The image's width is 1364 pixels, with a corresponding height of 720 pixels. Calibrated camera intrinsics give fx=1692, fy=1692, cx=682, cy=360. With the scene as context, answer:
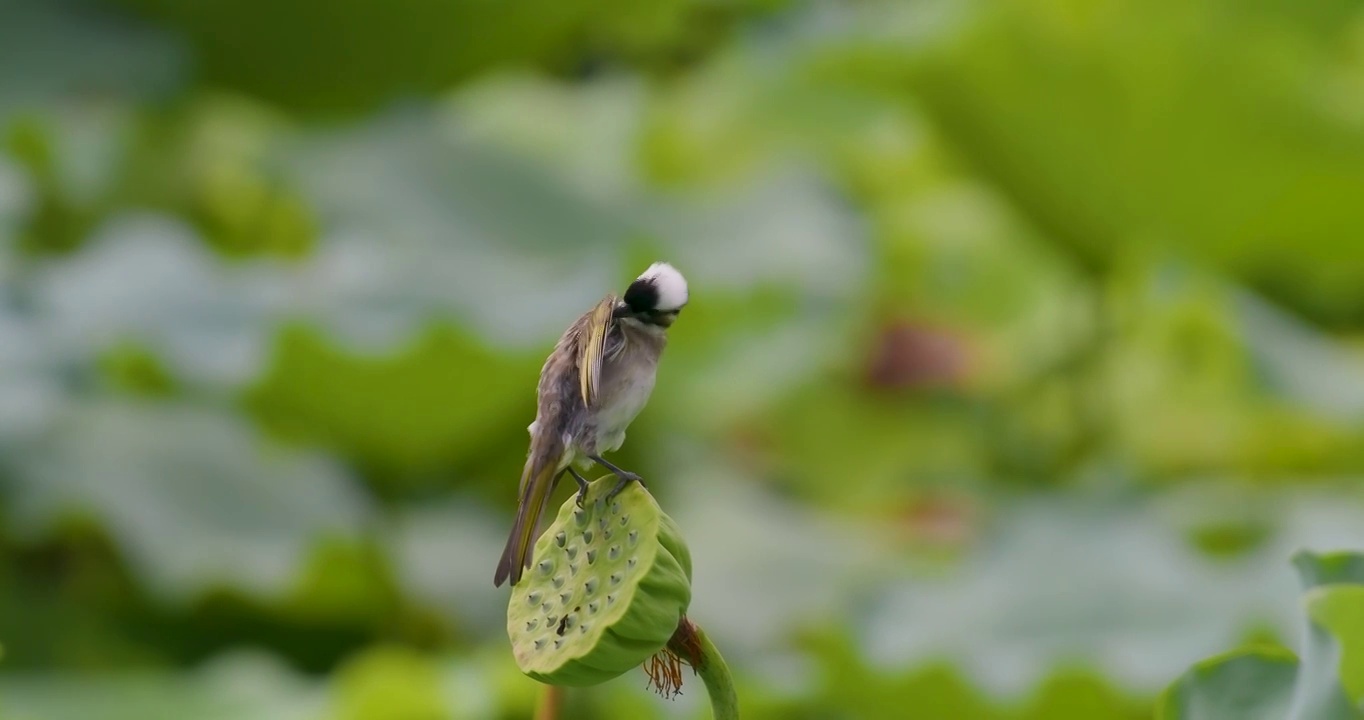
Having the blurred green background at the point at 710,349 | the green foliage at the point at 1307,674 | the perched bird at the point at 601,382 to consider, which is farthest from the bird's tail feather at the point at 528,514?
the blurred green background at the point at 710,349

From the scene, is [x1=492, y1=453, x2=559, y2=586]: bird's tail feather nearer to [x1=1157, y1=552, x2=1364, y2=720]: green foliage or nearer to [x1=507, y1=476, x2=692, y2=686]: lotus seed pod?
[x1=507, y1=476, x2=692, y2=686]: lotus seed pod

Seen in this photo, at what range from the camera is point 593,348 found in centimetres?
36

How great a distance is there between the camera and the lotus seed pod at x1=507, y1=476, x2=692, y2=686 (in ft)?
1.07

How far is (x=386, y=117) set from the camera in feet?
5.78

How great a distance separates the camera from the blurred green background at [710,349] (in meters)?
1.19

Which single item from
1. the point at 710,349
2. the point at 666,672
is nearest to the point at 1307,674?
the point at 666,672

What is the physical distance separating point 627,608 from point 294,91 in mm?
1454

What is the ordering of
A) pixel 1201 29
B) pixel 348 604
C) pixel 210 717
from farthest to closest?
pixel 1201 29 < pixel 348 604 < pixel 210 717

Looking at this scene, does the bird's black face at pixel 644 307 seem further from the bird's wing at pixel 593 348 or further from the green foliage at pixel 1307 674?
the green foliage at pixel 1307 674

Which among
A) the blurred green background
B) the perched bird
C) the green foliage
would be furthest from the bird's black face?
the blurred green background

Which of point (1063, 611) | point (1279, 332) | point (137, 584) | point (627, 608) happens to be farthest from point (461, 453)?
point (627, 608)

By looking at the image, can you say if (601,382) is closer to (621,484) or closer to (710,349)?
(621,484)

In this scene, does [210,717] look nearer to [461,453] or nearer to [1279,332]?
Answer: [461,453]

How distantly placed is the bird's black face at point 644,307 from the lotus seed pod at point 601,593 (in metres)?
0.04
